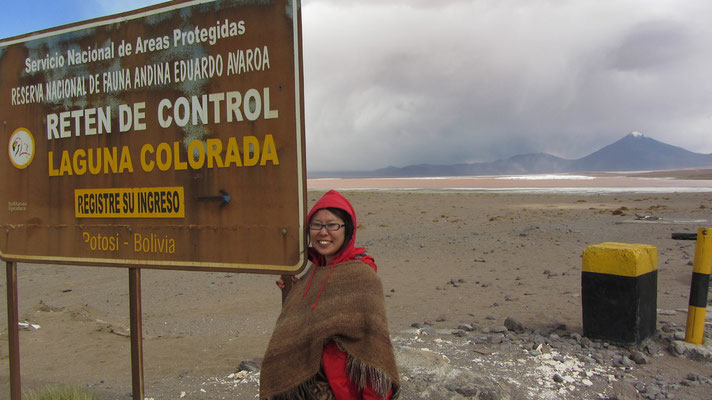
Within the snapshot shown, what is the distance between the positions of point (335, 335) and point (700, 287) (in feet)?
14.7

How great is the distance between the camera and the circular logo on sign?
381cm

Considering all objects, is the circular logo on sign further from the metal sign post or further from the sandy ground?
the sandy ground

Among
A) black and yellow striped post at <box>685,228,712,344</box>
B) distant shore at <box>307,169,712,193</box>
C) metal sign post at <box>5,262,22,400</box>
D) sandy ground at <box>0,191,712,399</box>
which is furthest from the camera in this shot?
distant shore at <box>307,169,712,193</box>

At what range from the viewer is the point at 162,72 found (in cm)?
331

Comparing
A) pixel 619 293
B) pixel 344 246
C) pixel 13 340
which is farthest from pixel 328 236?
pixel 619 293

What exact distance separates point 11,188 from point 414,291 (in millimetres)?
6337

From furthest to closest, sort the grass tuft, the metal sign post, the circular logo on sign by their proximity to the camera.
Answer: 1. the grass tuft
2. the metal sign post
3. the circular logo on sign

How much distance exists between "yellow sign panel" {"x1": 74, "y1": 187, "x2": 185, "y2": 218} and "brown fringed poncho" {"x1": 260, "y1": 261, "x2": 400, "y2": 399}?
121 cm

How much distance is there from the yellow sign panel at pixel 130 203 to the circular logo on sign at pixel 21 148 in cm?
55

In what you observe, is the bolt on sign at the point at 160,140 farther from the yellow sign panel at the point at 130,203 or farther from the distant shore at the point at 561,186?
the distant shore at the point at 561,186

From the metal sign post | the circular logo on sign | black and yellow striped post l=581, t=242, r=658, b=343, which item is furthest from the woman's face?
black and yellow striped post l=581, t=242, r=658, b=343

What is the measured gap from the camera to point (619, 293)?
5168 mm

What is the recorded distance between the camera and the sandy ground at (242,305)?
531 cm

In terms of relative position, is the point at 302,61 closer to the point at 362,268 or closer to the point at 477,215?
the point at 362,268
